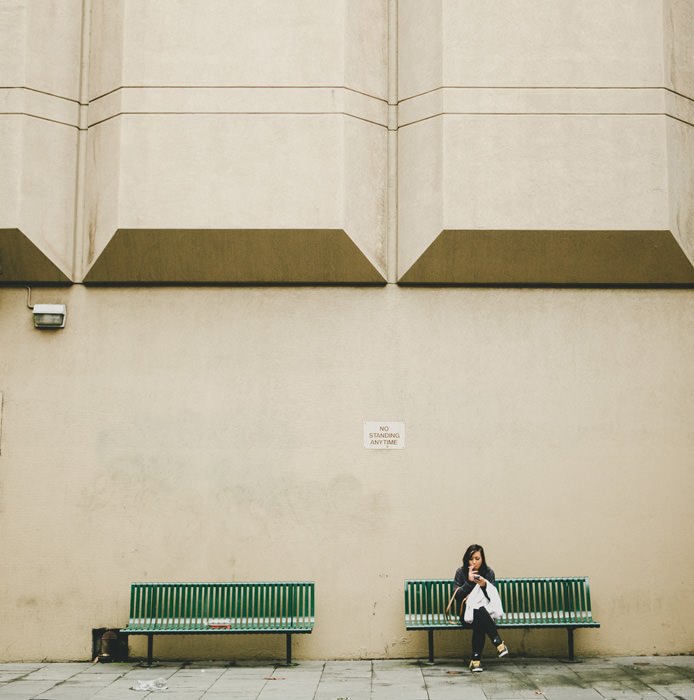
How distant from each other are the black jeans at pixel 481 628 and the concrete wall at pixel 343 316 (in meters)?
0.72

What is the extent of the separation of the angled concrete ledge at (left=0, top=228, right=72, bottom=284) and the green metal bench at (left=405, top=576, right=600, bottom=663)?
5554 millimetres

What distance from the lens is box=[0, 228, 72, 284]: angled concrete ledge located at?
978cm

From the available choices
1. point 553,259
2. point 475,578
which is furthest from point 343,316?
point 475,578

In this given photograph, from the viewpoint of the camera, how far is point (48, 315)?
33.0 ft

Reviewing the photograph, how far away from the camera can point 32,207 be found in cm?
983

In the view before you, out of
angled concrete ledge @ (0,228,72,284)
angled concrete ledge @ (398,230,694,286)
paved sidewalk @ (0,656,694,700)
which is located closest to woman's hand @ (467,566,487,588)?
paved sidewalk @ (0,656,694,700)

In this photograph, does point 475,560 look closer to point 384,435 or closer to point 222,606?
point 384,435

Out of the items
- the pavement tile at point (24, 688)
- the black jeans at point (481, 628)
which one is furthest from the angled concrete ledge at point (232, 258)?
the pavement tile at point (24, 688)

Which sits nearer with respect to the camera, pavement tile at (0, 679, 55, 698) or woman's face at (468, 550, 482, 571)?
pavement tile at (0, 679, 55, 698)

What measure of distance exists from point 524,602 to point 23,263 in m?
7.04

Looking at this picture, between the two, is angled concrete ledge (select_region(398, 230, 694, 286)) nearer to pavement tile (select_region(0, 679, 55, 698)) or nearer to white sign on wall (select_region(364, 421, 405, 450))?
white sign on wall (select_region(364, 421, 405, 450))

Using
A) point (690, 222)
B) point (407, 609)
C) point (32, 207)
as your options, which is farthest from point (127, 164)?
point (690, 222)

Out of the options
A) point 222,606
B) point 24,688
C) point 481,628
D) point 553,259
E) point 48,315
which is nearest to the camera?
point 24,688

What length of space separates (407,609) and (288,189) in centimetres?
497
